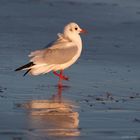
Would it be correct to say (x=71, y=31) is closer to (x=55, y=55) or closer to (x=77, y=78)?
(x=55, y=55)

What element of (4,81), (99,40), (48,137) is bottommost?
(48,137)

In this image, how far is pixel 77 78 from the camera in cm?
1280

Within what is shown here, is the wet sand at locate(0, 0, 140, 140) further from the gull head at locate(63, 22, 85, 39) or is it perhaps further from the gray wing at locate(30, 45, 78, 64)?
the gull head at locate(63, 22, 85, 39)

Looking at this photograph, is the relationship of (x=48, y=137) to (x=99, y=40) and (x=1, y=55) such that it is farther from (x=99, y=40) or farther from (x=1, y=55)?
(x=99, y=40)

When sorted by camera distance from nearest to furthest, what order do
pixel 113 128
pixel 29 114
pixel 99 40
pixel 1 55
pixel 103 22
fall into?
pixel 113 128 < pixel 29 114 < pixel 1 55 < pixel 99 40 < pixel 103 22

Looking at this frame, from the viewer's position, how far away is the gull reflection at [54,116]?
344 inches

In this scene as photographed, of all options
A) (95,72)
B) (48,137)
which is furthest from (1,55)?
(48,137)

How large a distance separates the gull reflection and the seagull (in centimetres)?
129

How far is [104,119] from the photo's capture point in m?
9.53

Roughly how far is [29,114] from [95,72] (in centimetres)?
370

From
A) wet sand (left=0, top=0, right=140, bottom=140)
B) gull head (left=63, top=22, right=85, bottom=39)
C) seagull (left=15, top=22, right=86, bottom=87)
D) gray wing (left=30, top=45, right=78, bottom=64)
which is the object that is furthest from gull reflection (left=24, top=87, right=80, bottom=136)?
gull head (left=63, top=22, right=85, bottom=39)

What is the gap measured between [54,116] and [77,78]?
125 inches

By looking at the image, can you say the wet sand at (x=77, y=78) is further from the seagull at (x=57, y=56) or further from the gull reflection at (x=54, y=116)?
the seagull at (x=57, y=56)

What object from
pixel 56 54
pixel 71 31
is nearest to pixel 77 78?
pixel 56 54
